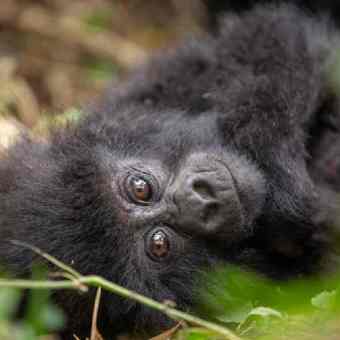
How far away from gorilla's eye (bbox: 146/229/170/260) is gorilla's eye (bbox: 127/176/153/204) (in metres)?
0.18

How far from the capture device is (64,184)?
3189 millimetres

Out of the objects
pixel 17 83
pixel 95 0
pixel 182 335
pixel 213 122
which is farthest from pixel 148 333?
pixel 95 0

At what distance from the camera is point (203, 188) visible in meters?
3.16

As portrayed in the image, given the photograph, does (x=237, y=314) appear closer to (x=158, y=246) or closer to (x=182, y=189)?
(x=158, y=246)

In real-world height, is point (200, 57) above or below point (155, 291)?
above

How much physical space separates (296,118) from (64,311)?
136 cm

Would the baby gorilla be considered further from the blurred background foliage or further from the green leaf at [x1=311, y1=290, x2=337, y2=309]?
the blurred background foliage

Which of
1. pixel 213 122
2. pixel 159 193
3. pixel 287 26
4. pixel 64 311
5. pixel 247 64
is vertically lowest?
pixel 64 311

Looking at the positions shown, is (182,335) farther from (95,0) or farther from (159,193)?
(95,0)

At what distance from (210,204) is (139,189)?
0.32m

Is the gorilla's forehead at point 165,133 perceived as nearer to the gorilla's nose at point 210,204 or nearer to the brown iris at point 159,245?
the gorilla's nose at point 210,204

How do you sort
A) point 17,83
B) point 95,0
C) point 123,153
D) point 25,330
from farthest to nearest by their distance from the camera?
point 95,0, point 17,83, point 123,153, point 25,330

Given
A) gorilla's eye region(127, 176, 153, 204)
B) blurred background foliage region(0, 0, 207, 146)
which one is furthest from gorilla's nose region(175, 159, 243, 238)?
blurred background foliage region(0, 0, 207, 146)

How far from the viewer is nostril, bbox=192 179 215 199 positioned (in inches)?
123
